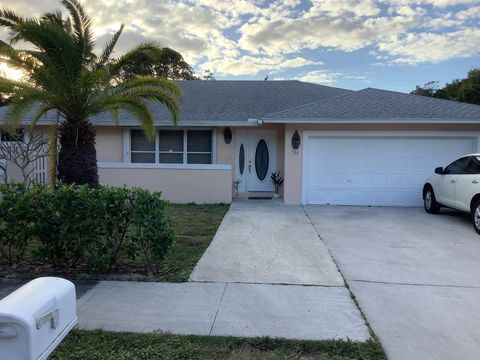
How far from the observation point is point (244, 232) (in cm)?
873

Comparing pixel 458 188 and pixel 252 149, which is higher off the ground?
pixel 252 149

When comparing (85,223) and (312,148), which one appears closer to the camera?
(85,223)

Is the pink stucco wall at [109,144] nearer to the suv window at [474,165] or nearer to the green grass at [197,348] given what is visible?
the green grass at [197,348]

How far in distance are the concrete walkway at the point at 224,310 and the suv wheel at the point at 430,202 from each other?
7.17 m

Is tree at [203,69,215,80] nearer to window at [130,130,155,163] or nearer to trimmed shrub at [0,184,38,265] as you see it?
window at [130,130,155,163]

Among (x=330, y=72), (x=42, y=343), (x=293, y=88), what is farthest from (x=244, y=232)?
(x=330, y=72)

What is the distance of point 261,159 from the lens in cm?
1461

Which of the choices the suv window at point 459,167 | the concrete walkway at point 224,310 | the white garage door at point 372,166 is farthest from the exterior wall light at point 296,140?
the concrete walkway at point 224,310

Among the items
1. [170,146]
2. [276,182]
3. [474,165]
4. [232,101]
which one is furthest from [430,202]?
[170,146]

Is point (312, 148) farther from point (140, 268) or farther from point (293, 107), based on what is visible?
point (140, 268)

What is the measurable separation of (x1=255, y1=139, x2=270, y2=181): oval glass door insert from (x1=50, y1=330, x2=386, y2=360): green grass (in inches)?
428

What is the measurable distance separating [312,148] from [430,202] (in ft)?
12.8

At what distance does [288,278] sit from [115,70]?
630 cm

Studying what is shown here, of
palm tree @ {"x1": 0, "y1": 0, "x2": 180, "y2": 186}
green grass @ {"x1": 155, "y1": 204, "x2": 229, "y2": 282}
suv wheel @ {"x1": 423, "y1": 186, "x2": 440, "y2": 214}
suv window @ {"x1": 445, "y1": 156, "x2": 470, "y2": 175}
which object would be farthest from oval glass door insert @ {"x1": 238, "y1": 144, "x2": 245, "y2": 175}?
suv window @ {"x1": 445, "y1": 156, "x2": 470, "y2": 175}
